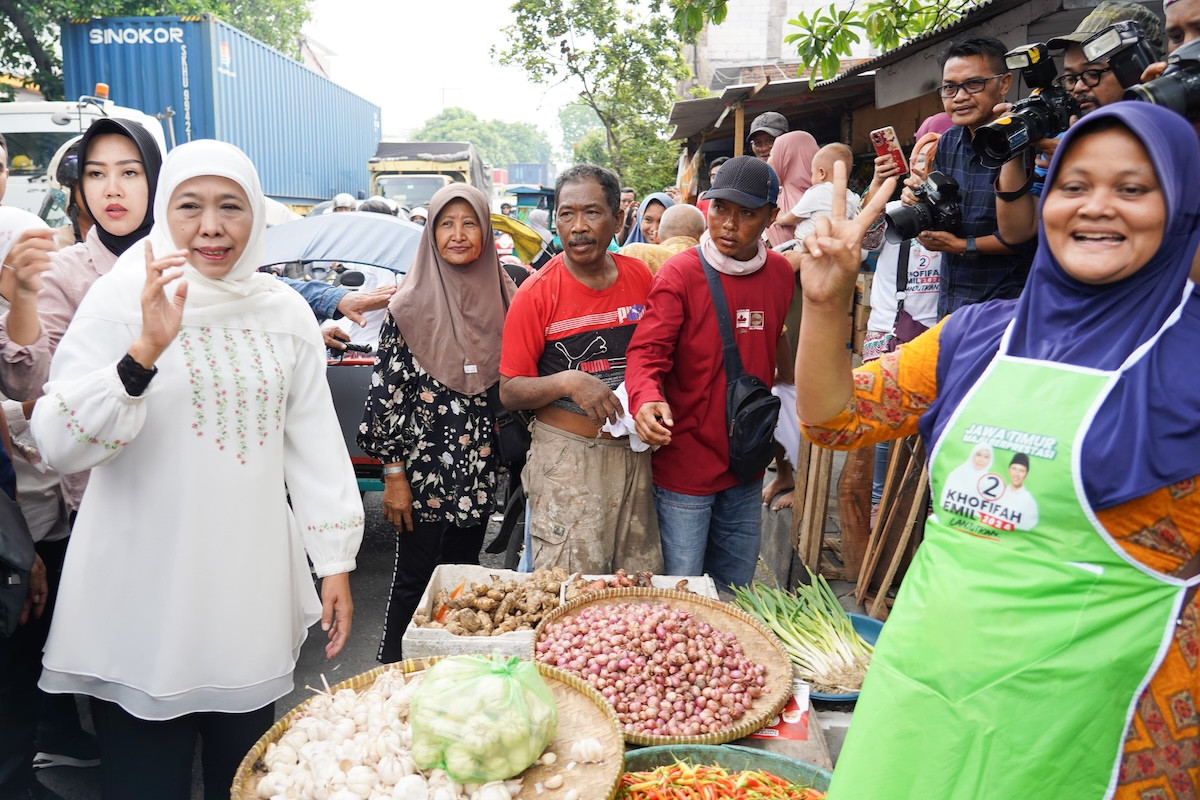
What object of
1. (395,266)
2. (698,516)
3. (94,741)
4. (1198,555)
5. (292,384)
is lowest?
(94,741)

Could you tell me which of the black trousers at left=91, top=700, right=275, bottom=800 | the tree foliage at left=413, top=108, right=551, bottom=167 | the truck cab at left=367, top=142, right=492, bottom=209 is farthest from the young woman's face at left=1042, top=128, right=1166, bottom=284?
the tree foliage at left=413, top=108, right=551, bottom=167

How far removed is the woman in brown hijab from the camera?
10.4 ft

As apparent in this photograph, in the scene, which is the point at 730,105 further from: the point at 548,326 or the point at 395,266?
the point at 548,326

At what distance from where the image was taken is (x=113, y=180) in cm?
262

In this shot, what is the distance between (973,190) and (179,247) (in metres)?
2.54

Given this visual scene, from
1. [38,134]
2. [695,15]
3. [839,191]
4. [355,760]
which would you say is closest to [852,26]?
[695,15]

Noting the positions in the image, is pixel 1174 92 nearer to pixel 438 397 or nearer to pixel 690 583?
pixel 690 583

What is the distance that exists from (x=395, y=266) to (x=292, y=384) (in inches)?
121

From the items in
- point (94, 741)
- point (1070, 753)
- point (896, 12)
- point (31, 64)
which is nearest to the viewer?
point (1070, 753)

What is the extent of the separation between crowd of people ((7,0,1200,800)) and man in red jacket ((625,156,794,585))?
1 cm

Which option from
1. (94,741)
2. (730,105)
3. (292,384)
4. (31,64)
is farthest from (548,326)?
(31,64)

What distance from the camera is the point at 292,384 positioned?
2148mm

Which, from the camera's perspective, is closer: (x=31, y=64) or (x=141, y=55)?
(x=141, y=55)

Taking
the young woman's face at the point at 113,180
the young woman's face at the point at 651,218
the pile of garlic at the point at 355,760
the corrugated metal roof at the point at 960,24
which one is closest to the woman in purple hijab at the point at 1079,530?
the pile of garlic at the point at 355,760
